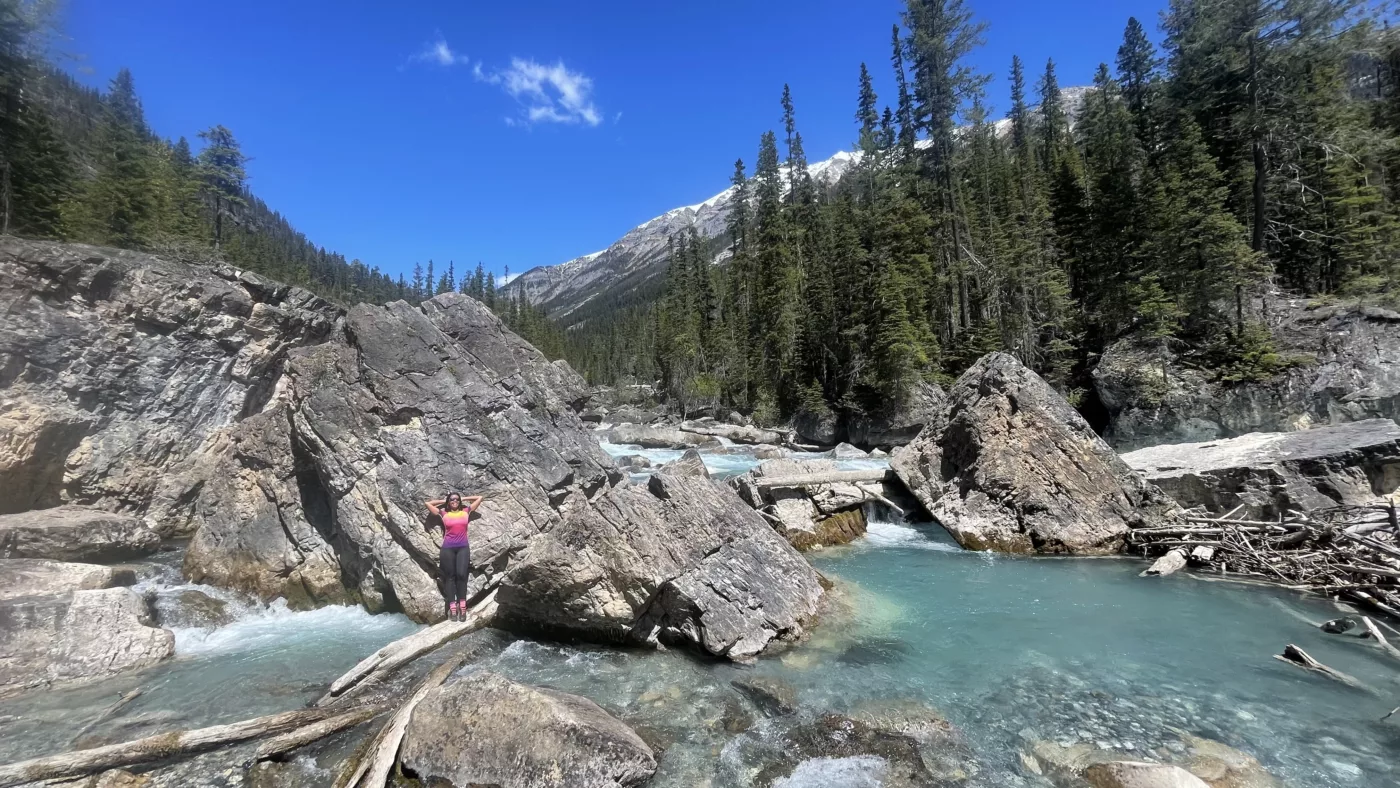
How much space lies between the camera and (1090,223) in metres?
34.3

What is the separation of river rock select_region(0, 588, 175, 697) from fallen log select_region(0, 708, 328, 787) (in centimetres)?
278

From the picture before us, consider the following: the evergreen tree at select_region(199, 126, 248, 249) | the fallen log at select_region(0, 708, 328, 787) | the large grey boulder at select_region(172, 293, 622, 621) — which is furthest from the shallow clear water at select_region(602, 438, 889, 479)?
the evergreen tree at select_region(199, 126, 248, 249)

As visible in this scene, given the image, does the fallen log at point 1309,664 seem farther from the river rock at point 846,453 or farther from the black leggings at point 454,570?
the river rock at point 846,453

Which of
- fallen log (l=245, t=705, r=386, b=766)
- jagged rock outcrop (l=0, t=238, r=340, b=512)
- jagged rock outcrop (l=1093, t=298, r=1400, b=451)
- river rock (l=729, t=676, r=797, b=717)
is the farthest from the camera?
jagged rock outcrop (l=1093, t=298, r=1400, b=451)

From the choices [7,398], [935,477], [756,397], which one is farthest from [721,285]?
[7,398]

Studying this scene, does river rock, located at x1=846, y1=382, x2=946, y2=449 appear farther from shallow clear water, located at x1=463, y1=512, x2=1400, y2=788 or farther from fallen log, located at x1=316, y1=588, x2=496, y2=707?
→ fallen log, located at x1=316, y1=588, x2=496, y2=707

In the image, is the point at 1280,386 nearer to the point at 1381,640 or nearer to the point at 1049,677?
the point at 1381,640

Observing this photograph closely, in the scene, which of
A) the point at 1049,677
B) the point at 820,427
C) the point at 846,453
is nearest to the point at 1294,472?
the point at 1049,677

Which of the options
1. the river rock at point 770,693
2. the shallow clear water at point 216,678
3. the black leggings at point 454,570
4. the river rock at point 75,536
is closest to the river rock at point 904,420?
the river rock at point 770,693

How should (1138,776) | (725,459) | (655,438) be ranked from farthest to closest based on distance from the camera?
(655,438) → (725,459) → (1138,776)

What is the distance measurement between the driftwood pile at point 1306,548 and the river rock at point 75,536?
20455 mm

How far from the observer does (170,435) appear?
545 inches

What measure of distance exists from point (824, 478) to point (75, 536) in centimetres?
1537

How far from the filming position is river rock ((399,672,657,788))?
16.7 ft
